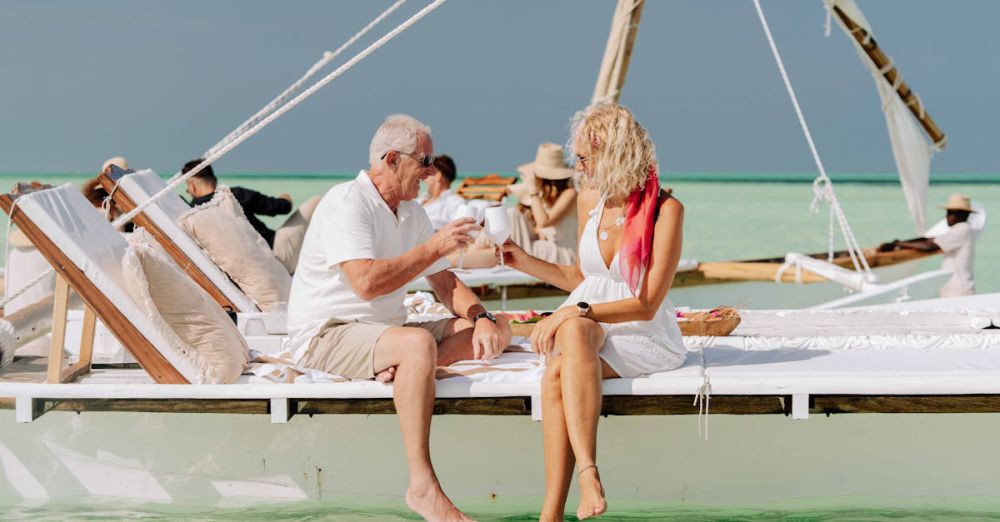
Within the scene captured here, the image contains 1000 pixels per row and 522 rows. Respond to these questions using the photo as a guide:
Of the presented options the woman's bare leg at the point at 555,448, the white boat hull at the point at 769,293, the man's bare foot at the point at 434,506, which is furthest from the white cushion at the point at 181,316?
the white boat hull at the point at 769,293

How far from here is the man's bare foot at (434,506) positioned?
12.7 ft

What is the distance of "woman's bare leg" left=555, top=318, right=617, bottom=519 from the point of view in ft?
12.3

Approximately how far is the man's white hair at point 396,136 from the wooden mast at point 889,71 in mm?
5947

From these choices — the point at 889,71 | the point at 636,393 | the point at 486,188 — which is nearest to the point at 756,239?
the point at 486,188

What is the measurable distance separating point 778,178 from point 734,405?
2563 inches

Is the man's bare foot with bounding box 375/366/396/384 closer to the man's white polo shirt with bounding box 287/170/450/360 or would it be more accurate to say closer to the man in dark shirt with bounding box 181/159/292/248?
the man's white polo shirt with bounding box 287/170/450/360

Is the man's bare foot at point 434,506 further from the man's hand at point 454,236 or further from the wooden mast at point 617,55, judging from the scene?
the wooden mast at point 617,55

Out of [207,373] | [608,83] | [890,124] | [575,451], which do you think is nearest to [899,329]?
[575,451]

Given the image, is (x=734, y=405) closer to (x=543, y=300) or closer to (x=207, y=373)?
(x=207, y=373)

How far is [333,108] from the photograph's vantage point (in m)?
63.2

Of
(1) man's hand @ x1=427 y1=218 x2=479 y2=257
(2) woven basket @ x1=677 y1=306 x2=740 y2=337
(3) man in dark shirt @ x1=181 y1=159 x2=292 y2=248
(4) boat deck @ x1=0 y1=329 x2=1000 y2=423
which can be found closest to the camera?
(1) man's hand @ x1=427 y1=218 x2=479 y2=257

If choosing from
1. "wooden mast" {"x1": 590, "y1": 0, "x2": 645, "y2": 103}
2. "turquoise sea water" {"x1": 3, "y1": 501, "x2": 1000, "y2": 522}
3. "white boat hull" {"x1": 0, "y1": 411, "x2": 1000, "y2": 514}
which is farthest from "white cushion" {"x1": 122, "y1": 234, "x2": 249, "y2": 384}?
"wooden mast" {"x1": 590, "y1": 0, "x2": 645, "y2": 103}

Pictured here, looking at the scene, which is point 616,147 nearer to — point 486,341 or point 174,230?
point 486,341

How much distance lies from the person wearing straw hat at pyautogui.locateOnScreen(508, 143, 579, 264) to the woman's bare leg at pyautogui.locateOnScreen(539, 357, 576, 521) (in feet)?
17.1
